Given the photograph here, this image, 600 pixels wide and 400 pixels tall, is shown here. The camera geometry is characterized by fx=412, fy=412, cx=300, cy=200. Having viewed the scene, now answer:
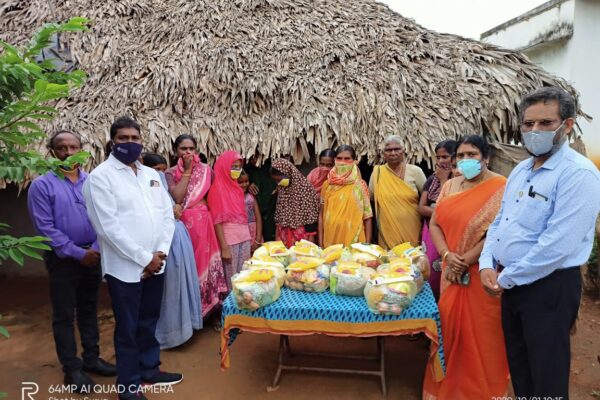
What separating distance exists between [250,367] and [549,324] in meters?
2.49

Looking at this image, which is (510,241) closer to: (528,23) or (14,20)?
(14,20)

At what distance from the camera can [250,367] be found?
12.0 feet

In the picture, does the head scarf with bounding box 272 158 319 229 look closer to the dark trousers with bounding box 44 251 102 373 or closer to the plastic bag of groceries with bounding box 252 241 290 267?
the plastic bag of groceries with bounding box 252 241 290 267

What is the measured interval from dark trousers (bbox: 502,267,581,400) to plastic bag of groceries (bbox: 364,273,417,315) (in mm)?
613

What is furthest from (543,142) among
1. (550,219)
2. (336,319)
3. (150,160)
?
(150,160)

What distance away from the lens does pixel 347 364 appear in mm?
3641

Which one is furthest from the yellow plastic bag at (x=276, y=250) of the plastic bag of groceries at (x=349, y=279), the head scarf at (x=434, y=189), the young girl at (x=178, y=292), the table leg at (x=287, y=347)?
the head scarf at (x=434, y=189)

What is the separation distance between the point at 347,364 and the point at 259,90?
3.31 m

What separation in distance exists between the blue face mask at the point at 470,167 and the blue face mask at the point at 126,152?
2.23 metres

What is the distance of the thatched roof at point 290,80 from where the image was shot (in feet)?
16.0

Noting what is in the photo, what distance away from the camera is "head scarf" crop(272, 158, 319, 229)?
14.0 ft

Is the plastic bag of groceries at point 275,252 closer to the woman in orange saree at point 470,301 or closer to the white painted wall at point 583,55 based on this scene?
the woman in orange saree at point 470,301

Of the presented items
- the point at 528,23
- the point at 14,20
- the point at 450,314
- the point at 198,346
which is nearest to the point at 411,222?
Result: the point at 450,314

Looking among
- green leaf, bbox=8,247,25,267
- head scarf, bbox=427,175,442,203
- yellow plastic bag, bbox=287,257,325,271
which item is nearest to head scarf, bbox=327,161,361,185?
head scarf, bbox=427,175,442,203
